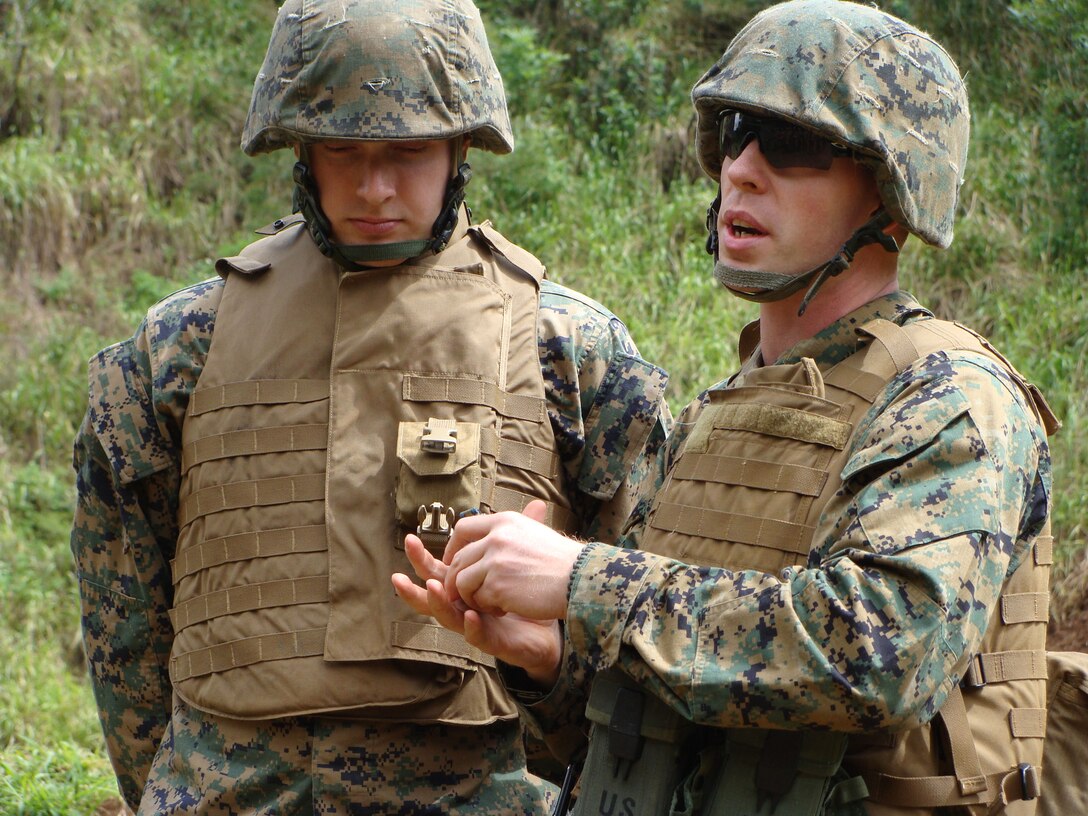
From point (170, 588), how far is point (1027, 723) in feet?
6.45


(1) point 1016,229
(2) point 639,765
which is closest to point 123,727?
(2) point 639,765

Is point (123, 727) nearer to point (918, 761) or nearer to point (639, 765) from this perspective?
point (639, 765)

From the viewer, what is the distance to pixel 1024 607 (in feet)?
6.89

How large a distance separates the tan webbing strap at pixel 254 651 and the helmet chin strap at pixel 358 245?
2.65 ft

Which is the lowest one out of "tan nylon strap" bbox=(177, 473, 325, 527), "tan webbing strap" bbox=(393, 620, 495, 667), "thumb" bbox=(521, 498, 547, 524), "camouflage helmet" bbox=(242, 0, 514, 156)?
"tan webbing strap" bbox=(393, 620, 495, 667)

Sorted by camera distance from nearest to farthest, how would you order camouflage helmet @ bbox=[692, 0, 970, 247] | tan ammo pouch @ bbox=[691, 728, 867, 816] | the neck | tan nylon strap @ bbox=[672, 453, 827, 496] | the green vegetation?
tan ammo pouch @ bbox=[691, 728, 867, 816], tan nylon strap @ bbox=[672, 453, 827, 496], camouflage helmet @ bbox=[692, 0, 970, 247], the neck, the green vegetation

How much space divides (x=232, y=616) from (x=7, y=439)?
596 cm

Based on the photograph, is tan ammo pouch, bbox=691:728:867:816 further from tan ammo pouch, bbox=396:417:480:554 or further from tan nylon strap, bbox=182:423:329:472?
tan nylon strap, bbox=182:423:329:472

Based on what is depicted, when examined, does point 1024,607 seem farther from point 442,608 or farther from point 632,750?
point 442,608

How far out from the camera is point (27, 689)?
6.59 meters

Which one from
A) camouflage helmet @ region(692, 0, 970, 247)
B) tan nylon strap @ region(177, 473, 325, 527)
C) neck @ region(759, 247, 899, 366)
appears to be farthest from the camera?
tan nylon strap @ region(177, 473, 325, 527)

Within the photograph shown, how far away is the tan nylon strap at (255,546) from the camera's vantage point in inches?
111

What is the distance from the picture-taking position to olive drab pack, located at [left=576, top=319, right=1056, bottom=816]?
1988mm

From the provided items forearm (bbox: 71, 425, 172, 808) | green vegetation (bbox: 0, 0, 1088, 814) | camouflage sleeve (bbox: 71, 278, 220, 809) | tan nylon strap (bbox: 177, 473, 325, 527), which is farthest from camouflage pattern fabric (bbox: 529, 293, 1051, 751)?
green vegetation (bbox: 0, 0, 1088, 814)
